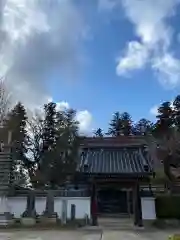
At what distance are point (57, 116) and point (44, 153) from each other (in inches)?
268

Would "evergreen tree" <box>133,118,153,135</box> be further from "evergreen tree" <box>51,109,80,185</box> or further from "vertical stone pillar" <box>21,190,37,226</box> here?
"vertical stone pillar" <box>21,190,37,226</box>

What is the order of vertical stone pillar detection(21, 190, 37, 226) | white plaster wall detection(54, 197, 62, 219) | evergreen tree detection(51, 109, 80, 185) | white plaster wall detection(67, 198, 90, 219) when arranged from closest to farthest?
vertical stone pillar detection(21, 190, 37, 226)
white plaster wall detection(67, 198, 90, 219)
white plaster wall detection(54, 197, 62, 219)
evergreen tree detection(51, 109, 80, 185)

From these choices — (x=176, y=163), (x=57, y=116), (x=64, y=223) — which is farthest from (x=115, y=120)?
(x=64, y=223)

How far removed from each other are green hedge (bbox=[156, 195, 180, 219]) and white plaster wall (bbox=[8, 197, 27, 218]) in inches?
383

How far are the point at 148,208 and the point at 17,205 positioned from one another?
9.42 metres

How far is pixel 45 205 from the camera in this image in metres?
24.6

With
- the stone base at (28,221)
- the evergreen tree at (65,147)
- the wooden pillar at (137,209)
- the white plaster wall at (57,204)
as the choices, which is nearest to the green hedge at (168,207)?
the wooden pillar at (137,209)

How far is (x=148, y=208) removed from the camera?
2402cm

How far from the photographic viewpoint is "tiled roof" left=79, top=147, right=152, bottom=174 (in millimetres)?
21500

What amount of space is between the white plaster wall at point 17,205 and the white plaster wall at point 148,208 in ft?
27.9

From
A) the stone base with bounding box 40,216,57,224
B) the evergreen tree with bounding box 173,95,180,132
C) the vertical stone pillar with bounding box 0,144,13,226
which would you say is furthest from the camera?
the evergreen tree with bounding box 173,95,180,132

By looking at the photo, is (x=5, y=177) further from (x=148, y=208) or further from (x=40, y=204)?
(x=148, y=208)

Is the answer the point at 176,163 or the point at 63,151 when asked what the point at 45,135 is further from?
A: the point at 176,163

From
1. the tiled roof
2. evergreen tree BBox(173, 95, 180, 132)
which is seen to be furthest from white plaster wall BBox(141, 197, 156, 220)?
evergreen tree BBox(173, 95, 180, 132)
